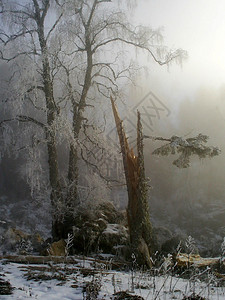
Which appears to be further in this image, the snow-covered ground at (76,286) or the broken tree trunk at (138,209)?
the broken tree trunk at (138,209)

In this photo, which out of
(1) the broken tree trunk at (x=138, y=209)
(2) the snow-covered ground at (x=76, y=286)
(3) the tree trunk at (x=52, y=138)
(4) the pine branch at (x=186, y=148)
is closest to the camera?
(2) the snow-covered ground at (x=76, y=286)

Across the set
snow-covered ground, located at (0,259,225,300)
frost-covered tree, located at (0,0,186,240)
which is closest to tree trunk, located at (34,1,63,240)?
frost-covered tree, located at (0,0,186,240)

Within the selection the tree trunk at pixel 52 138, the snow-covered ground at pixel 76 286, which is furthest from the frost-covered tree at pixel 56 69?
the snow-covered ground at pixel 76 286

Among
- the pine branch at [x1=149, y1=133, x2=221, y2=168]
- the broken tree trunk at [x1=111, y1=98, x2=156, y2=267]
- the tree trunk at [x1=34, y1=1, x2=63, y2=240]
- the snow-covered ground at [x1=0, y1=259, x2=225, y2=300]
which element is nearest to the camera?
the snow-covered ground at [x1=0, y1=259, x2=225, y2=300]

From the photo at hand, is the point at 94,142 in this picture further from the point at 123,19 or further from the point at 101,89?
the point at 123,19

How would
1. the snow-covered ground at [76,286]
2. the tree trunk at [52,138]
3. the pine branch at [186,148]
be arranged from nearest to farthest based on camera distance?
1. the snow-covered ground at [76,286]
2. the pine branch at [186,148]
3. the tree trunk at [52,138]

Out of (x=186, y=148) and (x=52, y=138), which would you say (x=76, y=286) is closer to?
(x=186, y=148)

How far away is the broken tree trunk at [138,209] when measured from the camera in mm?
6570

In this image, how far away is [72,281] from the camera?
3602mm

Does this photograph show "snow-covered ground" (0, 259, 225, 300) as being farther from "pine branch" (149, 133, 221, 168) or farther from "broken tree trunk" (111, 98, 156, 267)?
"pine branch" (149, 133, 221, 168)

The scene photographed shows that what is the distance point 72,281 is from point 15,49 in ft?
25.5

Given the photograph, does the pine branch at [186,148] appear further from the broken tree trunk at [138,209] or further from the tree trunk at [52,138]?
the tree trunk at [52,138]

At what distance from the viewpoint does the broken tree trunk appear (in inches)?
259

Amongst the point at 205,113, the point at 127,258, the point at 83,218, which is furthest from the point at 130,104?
the point at 205,113
